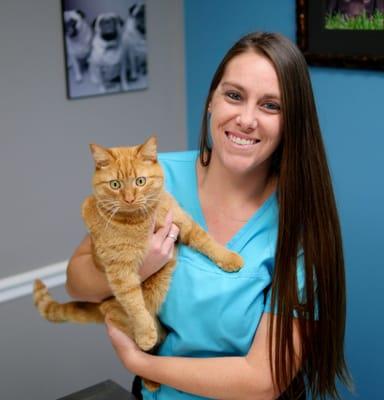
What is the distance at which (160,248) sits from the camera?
4.45 ft

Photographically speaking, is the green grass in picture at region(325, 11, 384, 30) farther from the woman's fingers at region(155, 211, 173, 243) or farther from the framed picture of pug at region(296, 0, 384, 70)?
the woman's fingers at region(155, 211, 173, 243)

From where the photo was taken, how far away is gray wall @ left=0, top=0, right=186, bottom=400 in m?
2.22

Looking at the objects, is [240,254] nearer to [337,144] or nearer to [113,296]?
[113,296]

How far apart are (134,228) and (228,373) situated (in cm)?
39

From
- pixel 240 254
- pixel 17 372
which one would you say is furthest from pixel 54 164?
pixel 240 254

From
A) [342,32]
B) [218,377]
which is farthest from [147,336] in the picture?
[342,32]

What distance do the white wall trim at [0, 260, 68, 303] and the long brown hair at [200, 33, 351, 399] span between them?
132 cm

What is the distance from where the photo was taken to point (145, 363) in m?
1.40

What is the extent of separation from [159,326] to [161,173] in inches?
15.1

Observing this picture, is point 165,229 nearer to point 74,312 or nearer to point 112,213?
point 112,213

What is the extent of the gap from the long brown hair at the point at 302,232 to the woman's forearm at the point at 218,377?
0.15 feet

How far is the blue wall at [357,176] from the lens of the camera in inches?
84.0

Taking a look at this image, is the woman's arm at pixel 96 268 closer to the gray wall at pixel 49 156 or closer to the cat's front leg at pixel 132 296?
the cat's front leg at pixel 132 296

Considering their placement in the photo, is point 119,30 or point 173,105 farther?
point 173,105
